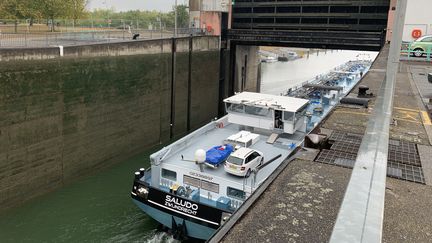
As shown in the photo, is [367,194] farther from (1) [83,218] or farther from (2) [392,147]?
(1) [83,218]

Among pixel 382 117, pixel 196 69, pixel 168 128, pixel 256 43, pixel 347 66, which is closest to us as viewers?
pixel 382 117

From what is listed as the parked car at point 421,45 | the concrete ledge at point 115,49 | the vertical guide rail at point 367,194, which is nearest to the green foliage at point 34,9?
the concrete ledge at point 115,49

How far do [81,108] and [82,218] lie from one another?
18.4ft

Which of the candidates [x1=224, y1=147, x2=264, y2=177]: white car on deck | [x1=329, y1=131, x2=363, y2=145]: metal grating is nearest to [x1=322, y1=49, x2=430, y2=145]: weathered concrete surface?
[x1=329, y1=131, x2=363, y2=145]: metal grating

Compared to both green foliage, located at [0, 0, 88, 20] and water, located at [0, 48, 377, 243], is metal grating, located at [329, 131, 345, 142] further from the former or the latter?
green foliage, located at [0, 0, 88, 20]

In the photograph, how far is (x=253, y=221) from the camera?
473cm

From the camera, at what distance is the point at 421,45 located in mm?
27094

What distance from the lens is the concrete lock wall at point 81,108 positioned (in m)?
14.4

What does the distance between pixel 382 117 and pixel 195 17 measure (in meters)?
30.0

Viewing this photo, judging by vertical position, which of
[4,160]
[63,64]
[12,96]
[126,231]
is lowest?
[126,231]

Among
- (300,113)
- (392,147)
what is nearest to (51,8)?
(300,113)

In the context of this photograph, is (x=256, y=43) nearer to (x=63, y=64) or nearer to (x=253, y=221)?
(x=63, y=64)

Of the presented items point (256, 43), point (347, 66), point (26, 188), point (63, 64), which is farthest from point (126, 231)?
point (347, 66)

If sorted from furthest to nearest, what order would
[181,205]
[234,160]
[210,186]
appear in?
[210,186] → [234,160] → [181,205]
